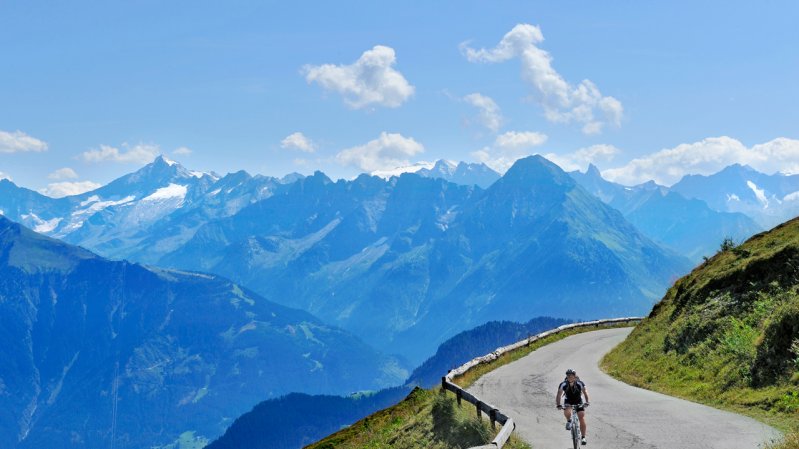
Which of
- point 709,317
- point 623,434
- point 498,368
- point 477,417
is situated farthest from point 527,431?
point 498,368

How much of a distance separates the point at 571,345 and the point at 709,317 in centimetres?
2108

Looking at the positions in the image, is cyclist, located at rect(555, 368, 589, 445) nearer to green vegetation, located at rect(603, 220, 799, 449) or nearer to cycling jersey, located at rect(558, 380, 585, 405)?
cycling jersey, located at rect(558, 380, 585, 405)

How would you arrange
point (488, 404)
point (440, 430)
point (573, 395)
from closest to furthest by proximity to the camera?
point (573, 395) < point (488, 404) < point (440, 430)

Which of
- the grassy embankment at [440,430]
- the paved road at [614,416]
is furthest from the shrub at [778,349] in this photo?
the grassy embankment at [440,430]

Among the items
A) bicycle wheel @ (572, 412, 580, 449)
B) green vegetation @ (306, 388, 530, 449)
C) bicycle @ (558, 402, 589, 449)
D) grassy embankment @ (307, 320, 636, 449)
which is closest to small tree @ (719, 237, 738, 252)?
grassy embankment @ (307, 320, 636, 449)

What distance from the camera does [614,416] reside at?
25.0m

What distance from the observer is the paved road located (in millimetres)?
20188

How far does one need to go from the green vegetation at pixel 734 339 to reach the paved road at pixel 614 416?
1110 mm

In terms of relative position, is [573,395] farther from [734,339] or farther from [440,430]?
[734,339]

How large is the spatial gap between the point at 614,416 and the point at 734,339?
892cm

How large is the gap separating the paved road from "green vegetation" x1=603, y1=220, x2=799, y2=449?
43.7 inches

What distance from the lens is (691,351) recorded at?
32.8 m

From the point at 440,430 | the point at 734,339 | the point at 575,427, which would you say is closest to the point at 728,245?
the point at 734,339

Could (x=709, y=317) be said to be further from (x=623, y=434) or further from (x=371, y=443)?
(x=371, y=443)
